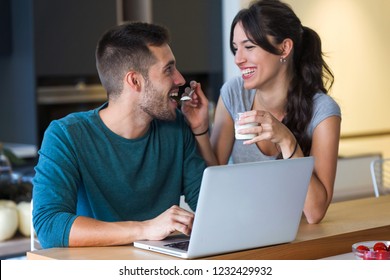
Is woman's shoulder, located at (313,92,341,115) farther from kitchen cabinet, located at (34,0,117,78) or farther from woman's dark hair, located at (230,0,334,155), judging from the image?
kitchen cabinet, located at (34,0,117,78)

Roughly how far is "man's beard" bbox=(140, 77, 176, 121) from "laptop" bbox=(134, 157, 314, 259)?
0.51 metres

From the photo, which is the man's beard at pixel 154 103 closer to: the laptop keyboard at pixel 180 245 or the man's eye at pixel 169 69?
the man's eye at pixel 169 69

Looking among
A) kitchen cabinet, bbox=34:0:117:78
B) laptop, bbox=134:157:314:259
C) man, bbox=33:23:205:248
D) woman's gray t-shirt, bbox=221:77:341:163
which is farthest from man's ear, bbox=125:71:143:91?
kitchen cabinet, bbox=34:0:117:78

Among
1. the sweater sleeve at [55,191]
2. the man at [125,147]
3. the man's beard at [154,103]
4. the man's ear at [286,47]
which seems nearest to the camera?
the sweater sleeve at [55,191]

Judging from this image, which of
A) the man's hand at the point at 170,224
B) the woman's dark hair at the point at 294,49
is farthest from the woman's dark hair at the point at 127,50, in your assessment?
the man's hand at the point at 170,224

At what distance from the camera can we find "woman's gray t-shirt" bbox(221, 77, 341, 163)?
2641 mm

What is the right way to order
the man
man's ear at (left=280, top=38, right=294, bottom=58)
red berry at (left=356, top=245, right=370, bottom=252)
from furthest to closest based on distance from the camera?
1. man's ear at (left=280, top=38, right=294, bottom=58)
2. the man
3. red berry at (left=356, top=245, right=370, bottom=252)

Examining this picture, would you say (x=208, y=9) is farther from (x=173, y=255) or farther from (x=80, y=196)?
(x=173, y=255)

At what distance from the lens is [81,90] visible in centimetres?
531

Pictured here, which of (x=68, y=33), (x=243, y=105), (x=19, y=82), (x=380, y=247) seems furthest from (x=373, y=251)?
(x=19, y=82)

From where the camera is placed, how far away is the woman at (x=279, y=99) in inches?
100

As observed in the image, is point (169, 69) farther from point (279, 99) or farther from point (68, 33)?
point (68, 33)

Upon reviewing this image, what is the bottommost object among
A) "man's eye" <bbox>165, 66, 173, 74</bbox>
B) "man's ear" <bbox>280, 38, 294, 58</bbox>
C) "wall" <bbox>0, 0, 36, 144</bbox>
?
"wall" <bbox>0, 0, 36, 144</bbox>

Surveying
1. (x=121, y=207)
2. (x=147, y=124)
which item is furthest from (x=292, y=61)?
(x=121, y=207)
